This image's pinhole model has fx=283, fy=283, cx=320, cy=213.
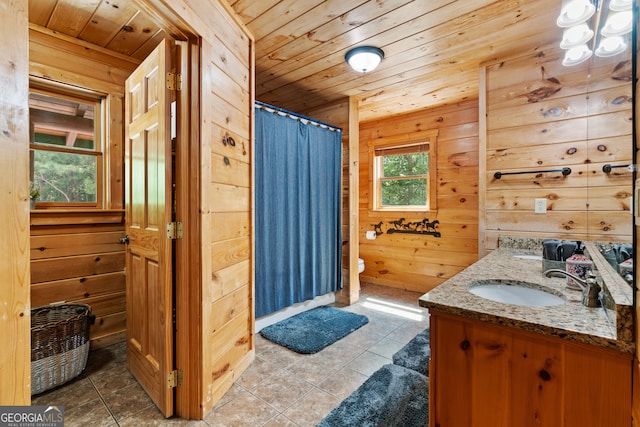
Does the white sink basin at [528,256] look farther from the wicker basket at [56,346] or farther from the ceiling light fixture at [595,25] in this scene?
the wicker basket at [56,346]

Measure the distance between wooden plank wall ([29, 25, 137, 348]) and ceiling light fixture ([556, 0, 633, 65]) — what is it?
2982 mm

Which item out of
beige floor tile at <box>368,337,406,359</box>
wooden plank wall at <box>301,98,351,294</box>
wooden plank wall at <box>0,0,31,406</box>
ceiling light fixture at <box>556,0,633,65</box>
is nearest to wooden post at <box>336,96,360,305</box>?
wooden plank wall at <box>301,98,351,294</box>

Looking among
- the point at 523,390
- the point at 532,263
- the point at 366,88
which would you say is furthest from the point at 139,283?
the point at 366,88

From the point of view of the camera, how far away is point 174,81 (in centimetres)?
150


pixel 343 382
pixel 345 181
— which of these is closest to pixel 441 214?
pixel 345 181

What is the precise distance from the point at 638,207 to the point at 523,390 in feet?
1.86

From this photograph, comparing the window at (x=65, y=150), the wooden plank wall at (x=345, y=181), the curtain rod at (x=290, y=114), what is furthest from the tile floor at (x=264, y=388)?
the curtain rod at (x=290, y=114)

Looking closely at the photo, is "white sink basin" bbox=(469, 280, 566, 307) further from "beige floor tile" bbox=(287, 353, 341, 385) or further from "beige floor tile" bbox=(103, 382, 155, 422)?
"beige floor tile" bbox=(103, 382, 155, 422)

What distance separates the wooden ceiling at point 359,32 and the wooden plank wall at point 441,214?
71cm

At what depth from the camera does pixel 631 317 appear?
68 cm

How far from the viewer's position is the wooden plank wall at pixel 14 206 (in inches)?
26.9

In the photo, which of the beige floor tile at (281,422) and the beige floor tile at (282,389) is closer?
the beige floor tile at (281,422)

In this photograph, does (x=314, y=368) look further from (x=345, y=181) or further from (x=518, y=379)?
(x=345, y=181)

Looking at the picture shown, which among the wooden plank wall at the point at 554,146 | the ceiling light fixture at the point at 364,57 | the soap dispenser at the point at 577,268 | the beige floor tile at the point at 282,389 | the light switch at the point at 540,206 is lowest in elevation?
the beige floor tile at the point at 282,389
